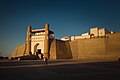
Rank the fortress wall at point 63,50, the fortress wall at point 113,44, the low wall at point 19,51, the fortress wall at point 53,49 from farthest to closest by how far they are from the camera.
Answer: the low wall at point 19,51
the fortress wall at point 63,50
the fortress wall at point 53,49
the fortress wall at point 113,44

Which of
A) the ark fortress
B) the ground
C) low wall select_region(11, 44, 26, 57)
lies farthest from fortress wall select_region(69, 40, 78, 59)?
the ground

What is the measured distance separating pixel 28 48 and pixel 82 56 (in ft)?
76.8

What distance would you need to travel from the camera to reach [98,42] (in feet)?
171

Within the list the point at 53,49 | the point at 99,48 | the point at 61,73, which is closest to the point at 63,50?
the point at 53,49

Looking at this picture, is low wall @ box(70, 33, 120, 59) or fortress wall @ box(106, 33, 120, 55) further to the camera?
low wall @ box(70, 33, 120, 59)

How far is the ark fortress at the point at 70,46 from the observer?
49.4 meters

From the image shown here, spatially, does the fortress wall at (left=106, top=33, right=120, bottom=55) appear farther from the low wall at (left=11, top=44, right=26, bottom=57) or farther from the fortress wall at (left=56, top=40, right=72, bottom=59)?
the low wall at (left=11, top=44, right=26, bottom=57)

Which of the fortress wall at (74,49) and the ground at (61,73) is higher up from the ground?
the fortress wall at (74,49)

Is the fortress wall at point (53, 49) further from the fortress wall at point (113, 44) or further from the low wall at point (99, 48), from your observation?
the fortress wall at point (113, 44)

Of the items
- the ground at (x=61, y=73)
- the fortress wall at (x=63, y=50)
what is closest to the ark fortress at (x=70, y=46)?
the fortress wall at (x=63, y=50)

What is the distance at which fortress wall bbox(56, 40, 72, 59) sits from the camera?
54.9 m

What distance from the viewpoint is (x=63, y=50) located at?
2238 inches

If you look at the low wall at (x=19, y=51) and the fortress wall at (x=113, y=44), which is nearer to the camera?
the fortress wall at (x=113, y=44)

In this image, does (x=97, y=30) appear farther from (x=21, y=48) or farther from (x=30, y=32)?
(x=21, y=48)
